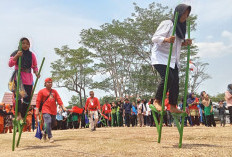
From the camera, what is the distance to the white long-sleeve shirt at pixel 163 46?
462cm

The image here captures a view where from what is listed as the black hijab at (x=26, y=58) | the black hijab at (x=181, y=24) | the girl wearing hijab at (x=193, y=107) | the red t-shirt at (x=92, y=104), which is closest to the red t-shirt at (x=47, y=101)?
the black hijab at (x=26, y=58)

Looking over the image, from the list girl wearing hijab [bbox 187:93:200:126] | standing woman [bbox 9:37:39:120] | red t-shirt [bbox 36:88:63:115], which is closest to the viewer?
standing woman [bbox 9:37:39:120]

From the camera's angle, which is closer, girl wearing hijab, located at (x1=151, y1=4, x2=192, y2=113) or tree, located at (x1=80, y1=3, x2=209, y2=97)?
girl wearing hijab, located at (x1=151, y1=4, x2=192, y2=113)

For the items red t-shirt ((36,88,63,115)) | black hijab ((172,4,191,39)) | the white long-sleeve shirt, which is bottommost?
red t-shirt ((36,88,63,115))

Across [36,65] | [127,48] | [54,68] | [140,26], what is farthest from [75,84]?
[36,65]

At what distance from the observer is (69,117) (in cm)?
2094

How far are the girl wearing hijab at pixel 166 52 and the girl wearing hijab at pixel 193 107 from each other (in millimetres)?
10398

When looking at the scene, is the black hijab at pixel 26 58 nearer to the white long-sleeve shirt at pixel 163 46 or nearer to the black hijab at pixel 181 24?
the white long-sleeve shirt at pixel 163 46

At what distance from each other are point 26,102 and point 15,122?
1.88 feet

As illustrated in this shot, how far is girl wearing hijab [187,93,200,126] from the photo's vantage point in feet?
48.3

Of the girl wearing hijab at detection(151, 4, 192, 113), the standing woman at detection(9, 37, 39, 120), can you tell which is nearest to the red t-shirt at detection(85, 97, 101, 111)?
the standing woman at detection(9, 37, 39, 120)

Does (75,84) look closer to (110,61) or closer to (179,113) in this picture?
(110,61)

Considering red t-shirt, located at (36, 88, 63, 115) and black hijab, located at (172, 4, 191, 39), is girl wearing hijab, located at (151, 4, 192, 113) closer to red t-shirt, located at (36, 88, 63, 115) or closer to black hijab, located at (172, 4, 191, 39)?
black hijab, located at (172, 4, 191, 39)

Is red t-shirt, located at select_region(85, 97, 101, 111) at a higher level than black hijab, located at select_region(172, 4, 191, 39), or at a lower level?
lower
